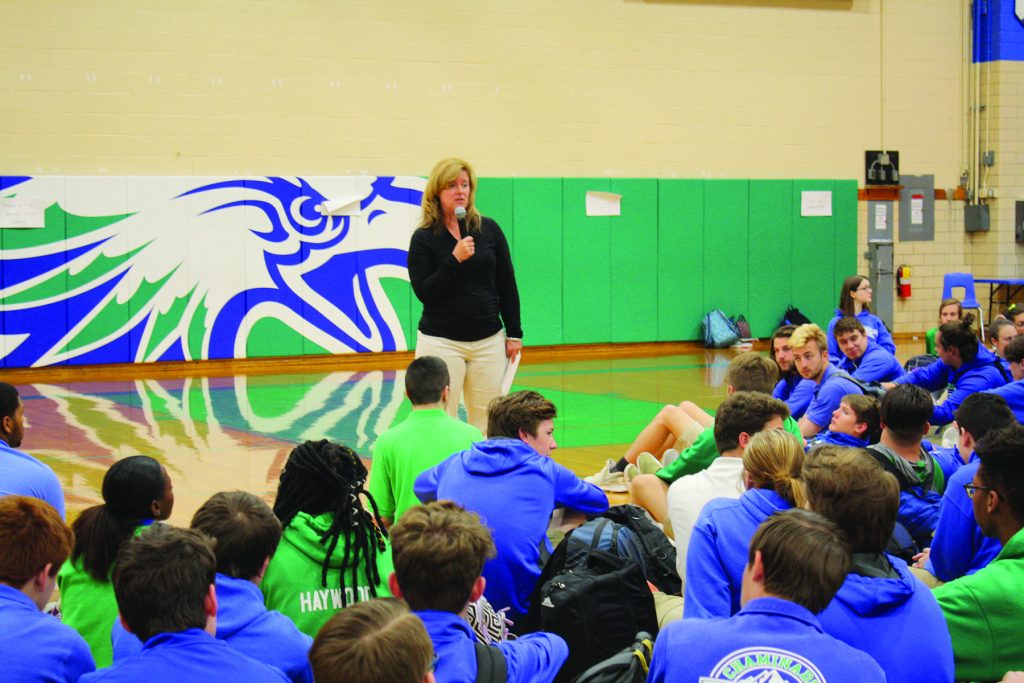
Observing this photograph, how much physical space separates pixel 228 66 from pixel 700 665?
36.5ft

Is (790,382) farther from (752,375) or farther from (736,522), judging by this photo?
(736,522)

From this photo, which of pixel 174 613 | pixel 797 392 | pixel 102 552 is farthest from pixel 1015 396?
pixel 174 613

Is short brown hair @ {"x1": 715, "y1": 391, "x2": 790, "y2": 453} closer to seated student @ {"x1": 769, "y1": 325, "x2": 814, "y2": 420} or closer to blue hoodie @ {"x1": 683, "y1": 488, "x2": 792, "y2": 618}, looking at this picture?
blue hoodie @ {"x1": 683, "y1": 488, "x2": 792, "y2": 618}

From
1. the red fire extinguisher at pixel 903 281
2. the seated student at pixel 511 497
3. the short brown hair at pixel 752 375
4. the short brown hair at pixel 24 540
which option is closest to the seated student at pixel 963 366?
the short brown hair at pixel 752 375

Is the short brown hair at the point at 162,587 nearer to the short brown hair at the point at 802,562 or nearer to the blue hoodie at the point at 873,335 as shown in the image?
the short brown hair at the point at 802,562

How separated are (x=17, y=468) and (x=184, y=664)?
1.91m

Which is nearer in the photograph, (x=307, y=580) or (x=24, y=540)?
(x=24, y=540)

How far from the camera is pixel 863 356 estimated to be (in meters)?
7.20

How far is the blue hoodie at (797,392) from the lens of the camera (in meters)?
6.30

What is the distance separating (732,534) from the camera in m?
2.85

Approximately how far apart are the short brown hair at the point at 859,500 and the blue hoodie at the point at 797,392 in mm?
3756

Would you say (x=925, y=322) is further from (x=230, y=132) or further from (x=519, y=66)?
(x=230, y=132)

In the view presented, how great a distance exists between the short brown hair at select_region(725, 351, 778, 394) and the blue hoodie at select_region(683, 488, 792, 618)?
2273 millimetres

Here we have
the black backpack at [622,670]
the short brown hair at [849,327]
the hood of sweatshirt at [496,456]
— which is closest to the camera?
the black backpack at [622,670]
